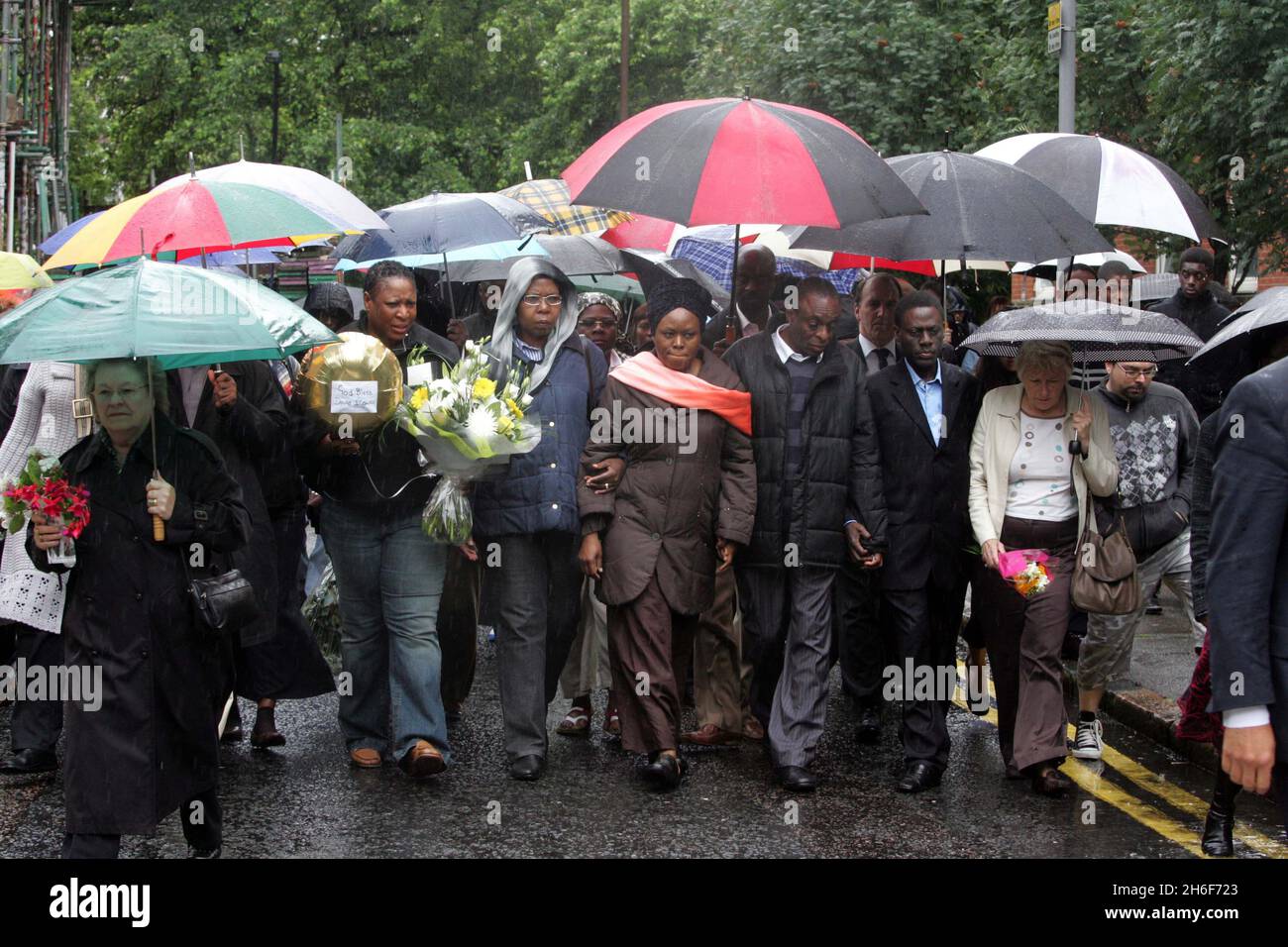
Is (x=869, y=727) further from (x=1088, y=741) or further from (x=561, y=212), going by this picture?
(x=561, y=212)

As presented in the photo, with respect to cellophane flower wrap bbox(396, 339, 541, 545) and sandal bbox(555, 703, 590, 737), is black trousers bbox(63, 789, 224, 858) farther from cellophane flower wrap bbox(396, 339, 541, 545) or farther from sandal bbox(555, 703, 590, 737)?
sandal bbox(555, 703, 590, 737)

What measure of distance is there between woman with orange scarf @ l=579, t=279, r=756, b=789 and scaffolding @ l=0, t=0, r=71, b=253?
52.6 feet

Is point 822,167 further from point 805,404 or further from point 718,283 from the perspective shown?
point 718,283

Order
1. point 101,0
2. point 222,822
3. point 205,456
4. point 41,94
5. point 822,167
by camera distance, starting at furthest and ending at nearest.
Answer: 1. point 101,0
2. point 41,94
3. point 822,167
4. point 222,822
5. point 205,456

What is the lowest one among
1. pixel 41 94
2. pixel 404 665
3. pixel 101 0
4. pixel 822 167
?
pixel 404 665

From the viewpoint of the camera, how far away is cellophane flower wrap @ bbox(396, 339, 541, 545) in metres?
6.39

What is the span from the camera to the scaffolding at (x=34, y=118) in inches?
894

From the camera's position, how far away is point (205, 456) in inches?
210

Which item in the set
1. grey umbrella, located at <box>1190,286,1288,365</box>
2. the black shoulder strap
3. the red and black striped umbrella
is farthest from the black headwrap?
grey umbrella, located at <box>1190,286,1288,365</box>

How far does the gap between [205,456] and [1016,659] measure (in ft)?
11.5

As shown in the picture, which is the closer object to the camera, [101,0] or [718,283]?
[718,283]

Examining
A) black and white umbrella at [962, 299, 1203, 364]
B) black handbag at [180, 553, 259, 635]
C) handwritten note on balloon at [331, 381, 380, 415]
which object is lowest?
black handbag at [180, 553, 259, 635]

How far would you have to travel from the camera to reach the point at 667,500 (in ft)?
22.4
